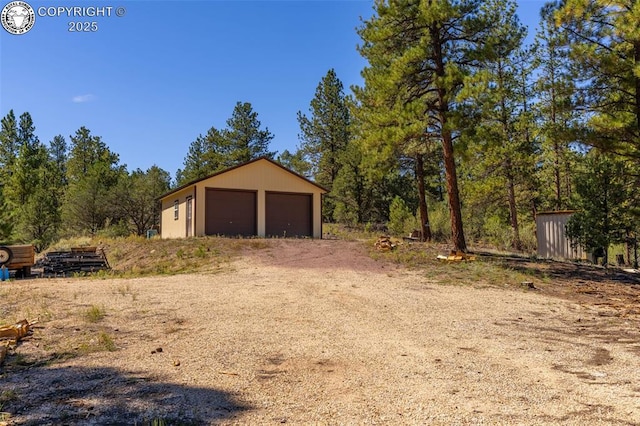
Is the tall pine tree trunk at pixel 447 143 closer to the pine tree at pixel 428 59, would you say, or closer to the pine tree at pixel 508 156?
the pine tree at pixel 428 59

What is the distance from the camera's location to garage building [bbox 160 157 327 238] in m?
21.1

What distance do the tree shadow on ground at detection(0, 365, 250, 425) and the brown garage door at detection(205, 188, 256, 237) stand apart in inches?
669

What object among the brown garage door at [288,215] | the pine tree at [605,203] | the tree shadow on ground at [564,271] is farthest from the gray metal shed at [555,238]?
the brown garage door at [288,215]

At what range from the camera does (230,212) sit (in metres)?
21.6

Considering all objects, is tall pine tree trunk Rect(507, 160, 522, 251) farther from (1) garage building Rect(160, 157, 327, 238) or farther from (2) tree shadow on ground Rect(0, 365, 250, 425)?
(2) tree shadow on ground Rect(0, 365, 250, 425)

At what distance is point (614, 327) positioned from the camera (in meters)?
6.64

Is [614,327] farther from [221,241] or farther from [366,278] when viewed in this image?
[221,241]

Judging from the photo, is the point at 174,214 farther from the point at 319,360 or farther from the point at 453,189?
the point at 319,360

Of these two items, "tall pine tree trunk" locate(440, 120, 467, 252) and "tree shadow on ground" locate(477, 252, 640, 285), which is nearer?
"tree shadow on ground" locate(477, 252, 640, 285)

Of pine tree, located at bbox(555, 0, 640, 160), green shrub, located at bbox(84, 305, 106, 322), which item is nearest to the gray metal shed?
pine tree, located at bbox(555, 0, 640, 160)

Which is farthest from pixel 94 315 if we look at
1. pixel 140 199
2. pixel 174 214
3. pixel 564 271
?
pixel 140 199

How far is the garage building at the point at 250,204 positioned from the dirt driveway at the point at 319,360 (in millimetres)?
12005

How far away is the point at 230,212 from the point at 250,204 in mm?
1139

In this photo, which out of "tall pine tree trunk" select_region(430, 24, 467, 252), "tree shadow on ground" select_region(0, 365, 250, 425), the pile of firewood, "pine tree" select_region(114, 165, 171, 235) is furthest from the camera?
"pine tree" select_region(114, 165, 171, 235)
